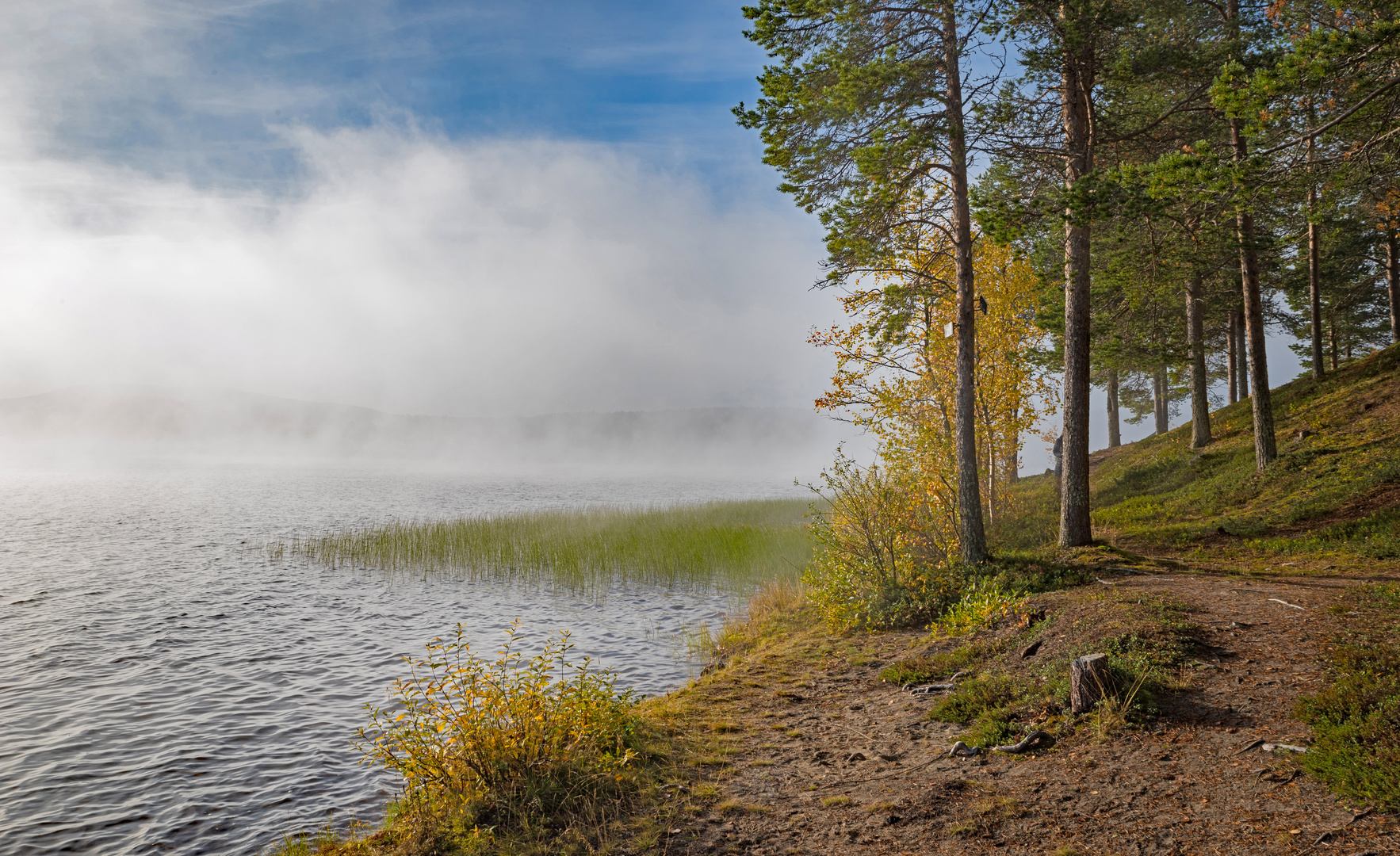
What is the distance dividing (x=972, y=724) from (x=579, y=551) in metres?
16.6

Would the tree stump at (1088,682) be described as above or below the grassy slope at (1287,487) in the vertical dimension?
below

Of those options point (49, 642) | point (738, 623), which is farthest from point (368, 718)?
point (49, 642)

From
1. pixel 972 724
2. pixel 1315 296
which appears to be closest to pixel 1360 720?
pixel 972 724

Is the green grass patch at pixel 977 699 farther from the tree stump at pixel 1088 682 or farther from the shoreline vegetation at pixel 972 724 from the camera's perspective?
the tree stump at pixel 1088 682

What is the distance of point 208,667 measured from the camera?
38.1 feet

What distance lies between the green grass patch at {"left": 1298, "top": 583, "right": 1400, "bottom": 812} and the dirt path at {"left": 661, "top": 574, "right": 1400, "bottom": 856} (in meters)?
0.14

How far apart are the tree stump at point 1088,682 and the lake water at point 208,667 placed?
20.5ft

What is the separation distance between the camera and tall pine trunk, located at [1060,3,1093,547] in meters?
13.6

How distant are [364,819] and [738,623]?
8.63 meters

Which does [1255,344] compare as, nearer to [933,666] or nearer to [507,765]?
[933,666]

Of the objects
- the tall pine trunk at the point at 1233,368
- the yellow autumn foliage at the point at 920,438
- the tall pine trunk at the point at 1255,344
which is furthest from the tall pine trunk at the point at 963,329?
the tall pine trunk at the point at 1233,368

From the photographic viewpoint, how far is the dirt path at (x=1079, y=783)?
4406 millimetres

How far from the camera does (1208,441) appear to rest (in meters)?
23.1

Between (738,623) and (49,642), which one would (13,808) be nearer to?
(49,642)
